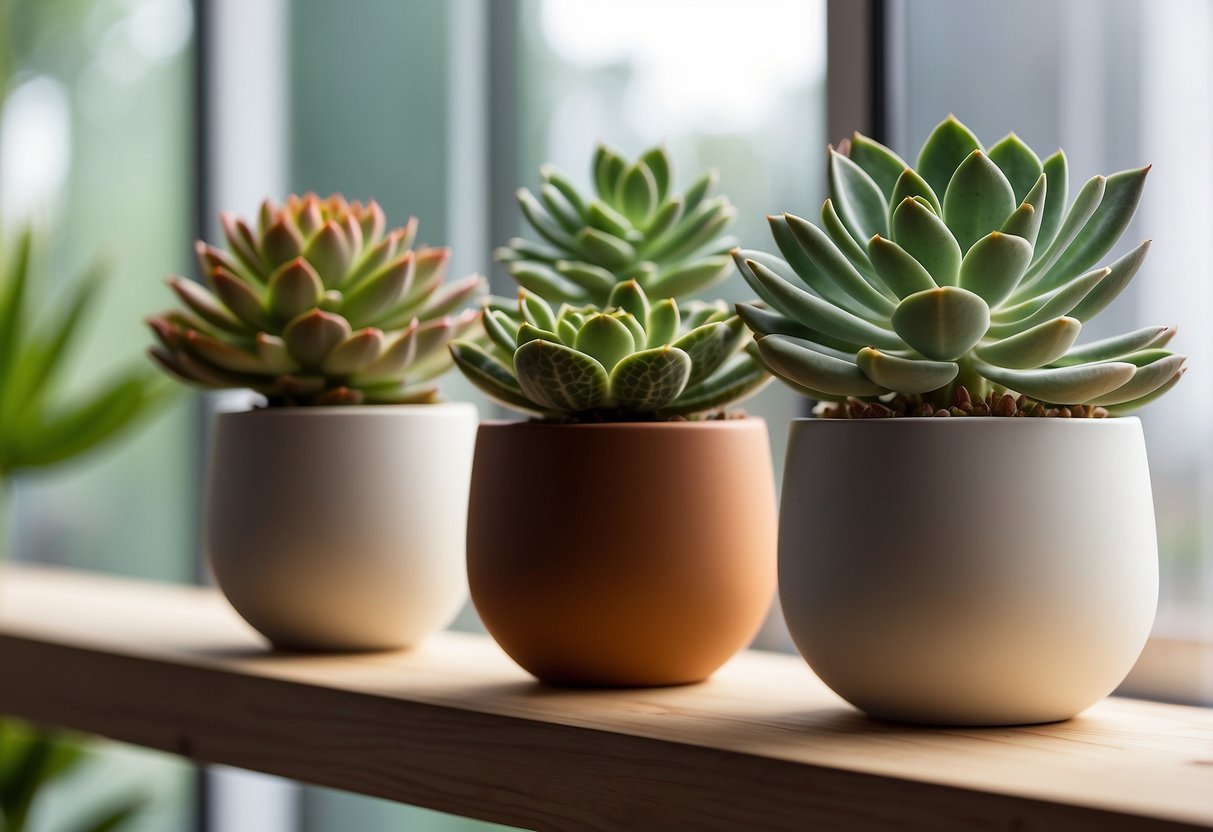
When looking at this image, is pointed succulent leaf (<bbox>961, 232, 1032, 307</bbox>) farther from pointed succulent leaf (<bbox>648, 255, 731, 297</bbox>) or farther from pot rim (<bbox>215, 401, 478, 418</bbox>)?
pot rim (<bbox>215, 401, 478, 418</bbox>)

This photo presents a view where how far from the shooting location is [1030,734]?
0.54 metres

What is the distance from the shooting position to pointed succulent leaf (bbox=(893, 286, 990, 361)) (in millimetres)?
495

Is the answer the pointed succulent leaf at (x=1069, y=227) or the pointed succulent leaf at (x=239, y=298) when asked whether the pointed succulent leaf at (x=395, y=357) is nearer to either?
the pointed succulent leaf at (x=239, y=298)

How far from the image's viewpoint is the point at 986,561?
0.51 meters

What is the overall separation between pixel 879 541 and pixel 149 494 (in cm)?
125

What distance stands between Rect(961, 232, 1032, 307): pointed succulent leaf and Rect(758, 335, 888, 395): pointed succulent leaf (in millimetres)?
56

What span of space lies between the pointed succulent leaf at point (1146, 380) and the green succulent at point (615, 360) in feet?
0.58

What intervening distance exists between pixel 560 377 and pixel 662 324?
60 mm

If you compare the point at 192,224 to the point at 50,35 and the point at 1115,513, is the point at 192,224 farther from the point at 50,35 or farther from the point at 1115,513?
the point at 1115,513

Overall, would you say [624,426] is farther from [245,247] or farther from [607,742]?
[245,247]

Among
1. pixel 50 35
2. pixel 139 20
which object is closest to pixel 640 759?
pixel 139 20

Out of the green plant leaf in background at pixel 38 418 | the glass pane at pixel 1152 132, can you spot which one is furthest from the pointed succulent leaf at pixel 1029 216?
the green plant leaf in background at pixel 38 418

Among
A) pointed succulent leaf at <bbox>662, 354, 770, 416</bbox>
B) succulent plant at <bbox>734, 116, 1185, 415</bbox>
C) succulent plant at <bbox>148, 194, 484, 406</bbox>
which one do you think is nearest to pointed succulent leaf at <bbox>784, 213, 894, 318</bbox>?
succulent plant at <bbox>734, 116, 1185, 415</bbox>

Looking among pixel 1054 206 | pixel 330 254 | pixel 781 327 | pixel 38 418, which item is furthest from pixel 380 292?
pixel 38 418
